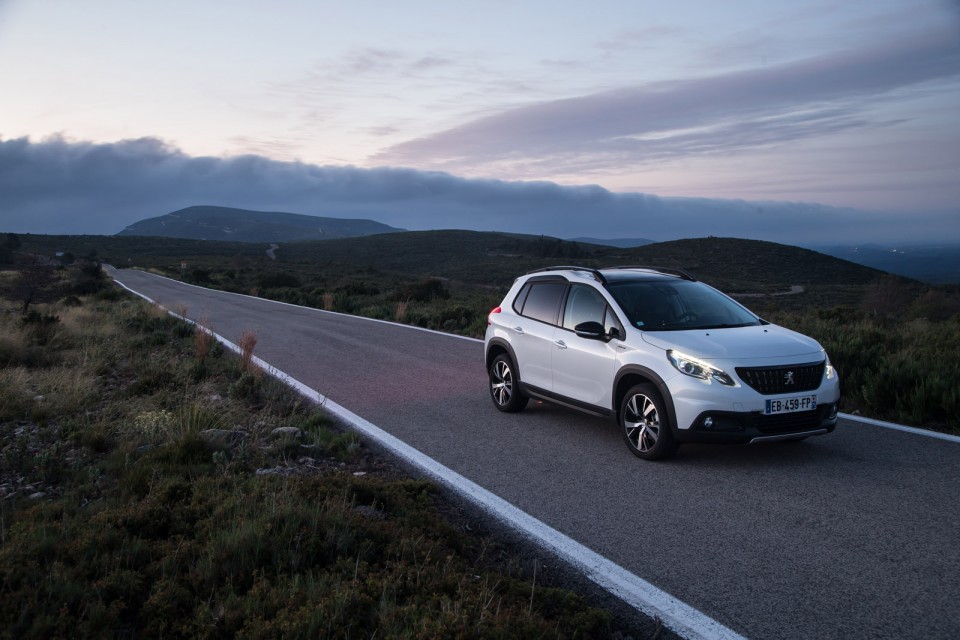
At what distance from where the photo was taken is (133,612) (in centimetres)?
345

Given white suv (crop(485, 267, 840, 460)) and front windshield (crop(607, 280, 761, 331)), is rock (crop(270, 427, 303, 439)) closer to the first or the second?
white suv (crop(485, 267, 840, 460))

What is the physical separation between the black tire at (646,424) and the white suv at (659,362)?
10mm

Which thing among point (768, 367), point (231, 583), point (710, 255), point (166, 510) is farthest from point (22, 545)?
point (710, 255)

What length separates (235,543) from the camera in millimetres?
3945

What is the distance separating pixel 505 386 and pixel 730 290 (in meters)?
47.3

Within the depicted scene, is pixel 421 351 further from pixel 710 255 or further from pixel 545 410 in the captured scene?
pixel 710 255

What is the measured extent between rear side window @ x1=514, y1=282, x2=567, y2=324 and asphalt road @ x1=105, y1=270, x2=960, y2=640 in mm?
1224

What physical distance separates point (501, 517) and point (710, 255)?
280 feet

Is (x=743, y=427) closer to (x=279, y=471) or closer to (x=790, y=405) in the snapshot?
(x=790, y=405)

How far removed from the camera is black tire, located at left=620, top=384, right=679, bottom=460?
6.44 meters

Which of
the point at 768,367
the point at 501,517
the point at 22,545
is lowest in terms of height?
the point at 501,517

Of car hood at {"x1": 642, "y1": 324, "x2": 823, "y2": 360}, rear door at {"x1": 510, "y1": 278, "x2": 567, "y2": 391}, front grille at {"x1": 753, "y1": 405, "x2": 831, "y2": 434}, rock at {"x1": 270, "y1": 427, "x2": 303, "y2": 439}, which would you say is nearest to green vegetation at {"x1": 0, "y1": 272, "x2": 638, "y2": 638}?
rock at {"x1": 270, "y1": 427, "x2": 303, "y2": 439}

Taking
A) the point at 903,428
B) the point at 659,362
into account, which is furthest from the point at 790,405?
the point at 903,428

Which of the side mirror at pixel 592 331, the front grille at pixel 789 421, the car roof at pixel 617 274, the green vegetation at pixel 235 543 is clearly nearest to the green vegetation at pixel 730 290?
the front grille at pixel 789 421
